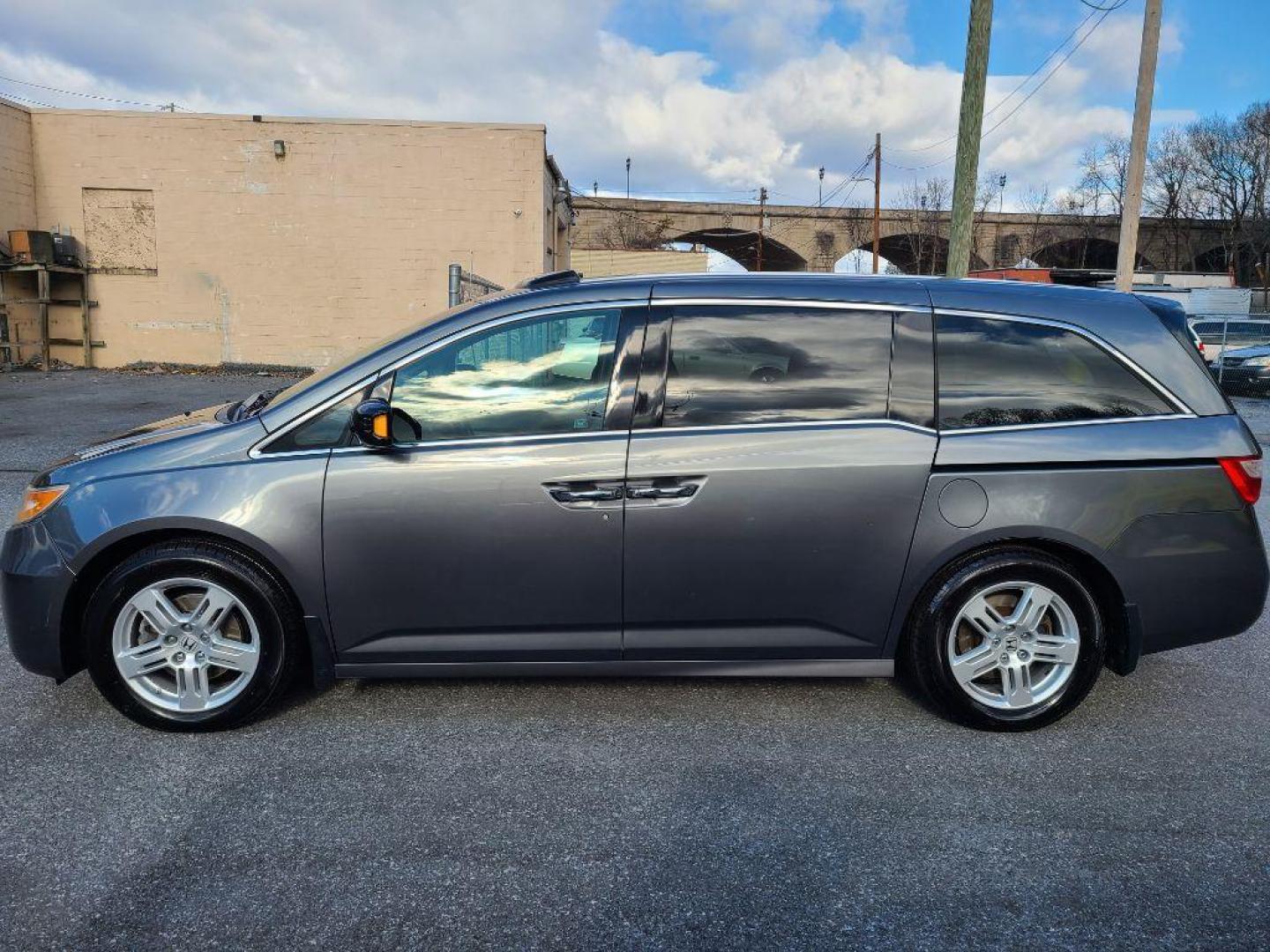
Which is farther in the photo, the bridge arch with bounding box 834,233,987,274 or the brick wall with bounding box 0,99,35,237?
the bridge arch with bounding box 834,233,987,274

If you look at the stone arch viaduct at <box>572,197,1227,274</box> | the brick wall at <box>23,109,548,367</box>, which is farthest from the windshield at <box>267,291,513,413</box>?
the stone arch viaduct at <box>572,197,1227,274</box>

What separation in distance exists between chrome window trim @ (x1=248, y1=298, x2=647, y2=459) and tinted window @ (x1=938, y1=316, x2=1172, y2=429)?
1220 mm

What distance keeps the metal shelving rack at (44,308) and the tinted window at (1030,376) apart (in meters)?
22.6

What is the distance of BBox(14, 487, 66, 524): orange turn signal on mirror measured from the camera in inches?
133

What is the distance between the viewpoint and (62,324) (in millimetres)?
22016

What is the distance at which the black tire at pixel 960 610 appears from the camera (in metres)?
3.43

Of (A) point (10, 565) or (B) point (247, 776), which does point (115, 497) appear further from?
(B) point (247, 776)

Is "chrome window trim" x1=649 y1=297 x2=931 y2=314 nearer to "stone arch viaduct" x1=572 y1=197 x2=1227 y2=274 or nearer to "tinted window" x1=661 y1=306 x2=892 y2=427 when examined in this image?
"tinted window" x1=661 y1=306 x2=892 y2=427

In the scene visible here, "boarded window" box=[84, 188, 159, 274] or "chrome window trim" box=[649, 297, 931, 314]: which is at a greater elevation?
"boarded window" box=[84, 188, 159, 274]

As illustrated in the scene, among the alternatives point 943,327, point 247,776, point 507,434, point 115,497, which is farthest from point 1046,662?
point 115,497

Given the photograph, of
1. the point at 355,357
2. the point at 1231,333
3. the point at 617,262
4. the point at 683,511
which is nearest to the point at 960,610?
the point at 683,511

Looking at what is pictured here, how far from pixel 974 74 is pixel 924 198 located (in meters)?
46.0

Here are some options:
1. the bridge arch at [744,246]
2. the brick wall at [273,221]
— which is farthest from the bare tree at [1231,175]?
the brick wall at [273,221]

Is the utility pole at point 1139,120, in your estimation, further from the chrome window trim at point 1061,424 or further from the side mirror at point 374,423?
the side mirror at point 374,423
